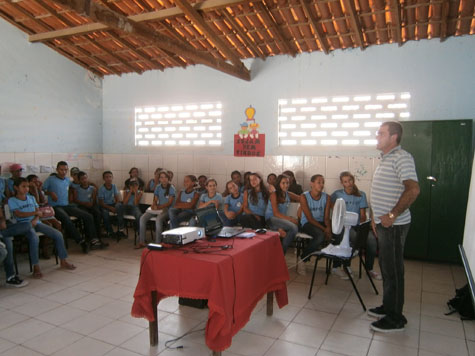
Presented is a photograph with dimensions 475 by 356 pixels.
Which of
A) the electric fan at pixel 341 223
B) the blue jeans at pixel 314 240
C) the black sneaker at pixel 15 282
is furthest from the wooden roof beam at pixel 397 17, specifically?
the black sneaker at pixel 15 282

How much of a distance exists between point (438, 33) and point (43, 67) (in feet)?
20.3

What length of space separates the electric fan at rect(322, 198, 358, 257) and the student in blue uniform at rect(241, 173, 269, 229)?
→ 151 cm

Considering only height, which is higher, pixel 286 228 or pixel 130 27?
pixel 130 27

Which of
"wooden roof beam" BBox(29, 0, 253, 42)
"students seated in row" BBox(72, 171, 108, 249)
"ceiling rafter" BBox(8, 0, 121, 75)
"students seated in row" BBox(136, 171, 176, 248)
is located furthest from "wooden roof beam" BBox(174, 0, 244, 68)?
"students seated in row" BBox(72, 171, 108, 249)

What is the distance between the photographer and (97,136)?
7.38m

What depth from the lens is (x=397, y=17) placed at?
4.33 meters

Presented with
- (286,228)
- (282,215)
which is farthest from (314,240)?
(282,215)

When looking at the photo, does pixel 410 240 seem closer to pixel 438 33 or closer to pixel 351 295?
pixel 351 295

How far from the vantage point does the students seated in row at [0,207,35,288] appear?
393 centimetres

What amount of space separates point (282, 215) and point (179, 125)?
301 cm

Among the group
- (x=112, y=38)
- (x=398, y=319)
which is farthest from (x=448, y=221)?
(x=112, y=38)

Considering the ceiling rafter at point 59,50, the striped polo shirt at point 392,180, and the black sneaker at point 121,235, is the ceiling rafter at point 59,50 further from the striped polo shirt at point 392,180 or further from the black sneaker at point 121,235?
the striped polo shirt at point 392,180

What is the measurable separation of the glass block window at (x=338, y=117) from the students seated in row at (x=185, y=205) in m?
1.63

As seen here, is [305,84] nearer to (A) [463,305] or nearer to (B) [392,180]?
(B) [392,180]
